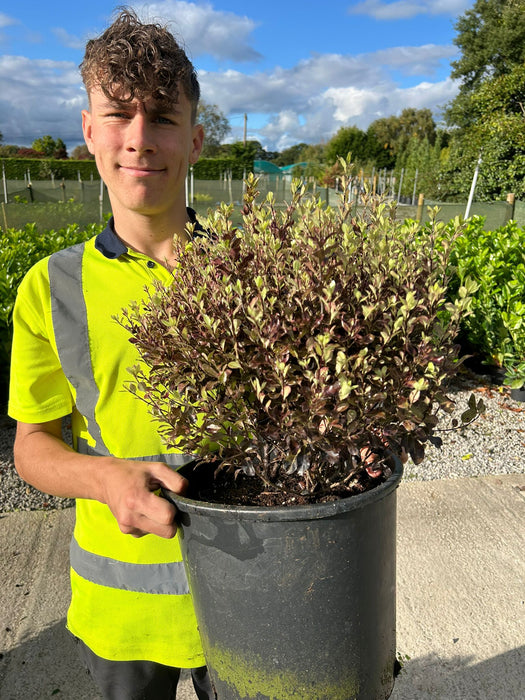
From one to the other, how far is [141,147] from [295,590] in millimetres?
1198

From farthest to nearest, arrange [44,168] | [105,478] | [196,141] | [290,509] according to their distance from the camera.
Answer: [44,168], [196,141], [105,478], [290,509]

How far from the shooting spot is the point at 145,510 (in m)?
1.15

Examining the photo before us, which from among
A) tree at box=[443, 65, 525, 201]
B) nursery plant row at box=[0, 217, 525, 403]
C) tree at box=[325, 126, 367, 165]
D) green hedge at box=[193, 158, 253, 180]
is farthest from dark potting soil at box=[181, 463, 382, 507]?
tree at box=[325, 126, 367, 165]

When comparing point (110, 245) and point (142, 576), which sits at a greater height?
point (110, 245)

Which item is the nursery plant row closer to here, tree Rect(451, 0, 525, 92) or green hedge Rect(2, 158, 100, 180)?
tree Rect(451, 0, 525, 92)

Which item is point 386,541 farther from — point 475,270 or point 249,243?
point 475,270

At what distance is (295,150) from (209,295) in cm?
11850

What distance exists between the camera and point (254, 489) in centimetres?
125

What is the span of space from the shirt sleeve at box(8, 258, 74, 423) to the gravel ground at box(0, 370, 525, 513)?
10.2 ft

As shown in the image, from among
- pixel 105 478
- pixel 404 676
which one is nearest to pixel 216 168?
pixel 404 676

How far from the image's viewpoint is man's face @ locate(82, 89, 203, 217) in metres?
1.60

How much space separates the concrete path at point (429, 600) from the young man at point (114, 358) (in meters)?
1.45

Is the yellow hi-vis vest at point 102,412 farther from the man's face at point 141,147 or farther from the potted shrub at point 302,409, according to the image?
the potted shrub at point 302,409

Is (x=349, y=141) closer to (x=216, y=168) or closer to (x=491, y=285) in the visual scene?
(x=216, y=168)
